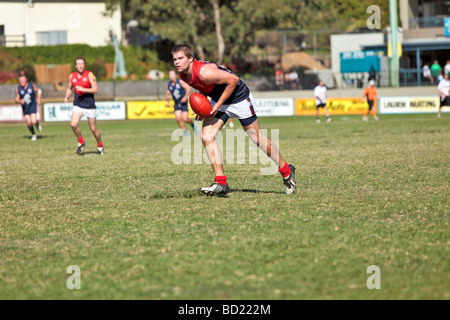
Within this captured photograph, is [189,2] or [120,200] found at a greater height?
[189,2]

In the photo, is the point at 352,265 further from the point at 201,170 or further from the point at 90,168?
the point at 90,168

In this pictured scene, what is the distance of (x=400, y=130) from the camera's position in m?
22.7

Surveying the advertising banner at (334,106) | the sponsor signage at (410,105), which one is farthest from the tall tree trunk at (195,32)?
the sponsor signage at (410,105)

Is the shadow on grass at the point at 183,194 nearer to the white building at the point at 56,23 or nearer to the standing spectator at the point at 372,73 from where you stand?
the standing spectator at the point at 372,73

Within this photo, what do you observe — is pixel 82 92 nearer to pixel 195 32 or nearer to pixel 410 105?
pixel 410 105

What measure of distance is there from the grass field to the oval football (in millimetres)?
1119

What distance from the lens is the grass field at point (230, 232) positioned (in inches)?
206

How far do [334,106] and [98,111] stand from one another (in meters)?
12.1

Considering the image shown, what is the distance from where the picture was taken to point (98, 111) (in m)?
36.7

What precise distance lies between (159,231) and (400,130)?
1676 centimetres

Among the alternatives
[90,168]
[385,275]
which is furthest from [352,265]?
[90,168]

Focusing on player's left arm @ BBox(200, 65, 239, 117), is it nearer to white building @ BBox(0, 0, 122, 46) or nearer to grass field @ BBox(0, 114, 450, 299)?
grass field @ BBox(0, 114, 450, 299)

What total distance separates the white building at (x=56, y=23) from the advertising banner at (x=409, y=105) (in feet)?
91.2

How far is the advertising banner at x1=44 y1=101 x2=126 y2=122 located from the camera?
36.2m
